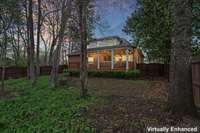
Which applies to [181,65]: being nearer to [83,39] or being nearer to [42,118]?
[42,118]

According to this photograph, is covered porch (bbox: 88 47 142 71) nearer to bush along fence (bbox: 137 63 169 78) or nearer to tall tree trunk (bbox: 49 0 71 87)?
bush along fence (bbox: 137 63 169 78)

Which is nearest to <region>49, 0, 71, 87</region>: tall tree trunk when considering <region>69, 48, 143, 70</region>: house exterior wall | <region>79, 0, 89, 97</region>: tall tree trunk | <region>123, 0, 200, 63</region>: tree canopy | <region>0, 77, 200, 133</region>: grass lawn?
<region>79, 0, 89, 97</region>: tall tree trunk

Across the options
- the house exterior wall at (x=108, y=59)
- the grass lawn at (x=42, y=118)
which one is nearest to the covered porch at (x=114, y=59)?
the house exterior wall at (x=108, y=59)

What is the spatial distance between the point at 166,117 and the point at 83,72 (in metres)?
4.39

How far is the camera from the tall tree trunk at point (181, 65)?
14.7ft

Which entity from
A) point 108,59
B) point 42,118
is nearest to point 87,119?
point 42,118

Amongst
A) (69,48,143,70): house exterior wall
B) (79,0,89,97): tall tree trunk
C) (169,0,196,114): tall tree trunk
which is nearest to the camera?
(169,0,196,114): tall tree trunk

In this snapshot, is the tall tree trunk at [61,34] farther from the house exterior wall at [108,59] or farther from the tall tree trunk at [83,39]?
the house exterior wall at [108,59]

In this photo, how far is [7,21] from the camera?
42.2ft

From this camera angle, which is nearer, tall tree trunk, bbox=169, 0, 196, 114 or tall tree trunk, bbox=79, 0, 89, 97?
tall tree trunk, bbox=169, 0, 196, 114

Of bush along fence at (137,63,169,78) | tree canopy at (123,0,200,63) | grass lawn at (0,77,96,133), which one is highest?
tree canopy at (123,0,200,63)

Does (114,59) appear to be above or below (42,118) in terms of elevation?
above

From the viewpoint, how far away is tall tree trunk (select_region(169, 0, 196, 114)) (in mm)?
4469

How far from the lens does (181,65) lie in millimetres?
4504
